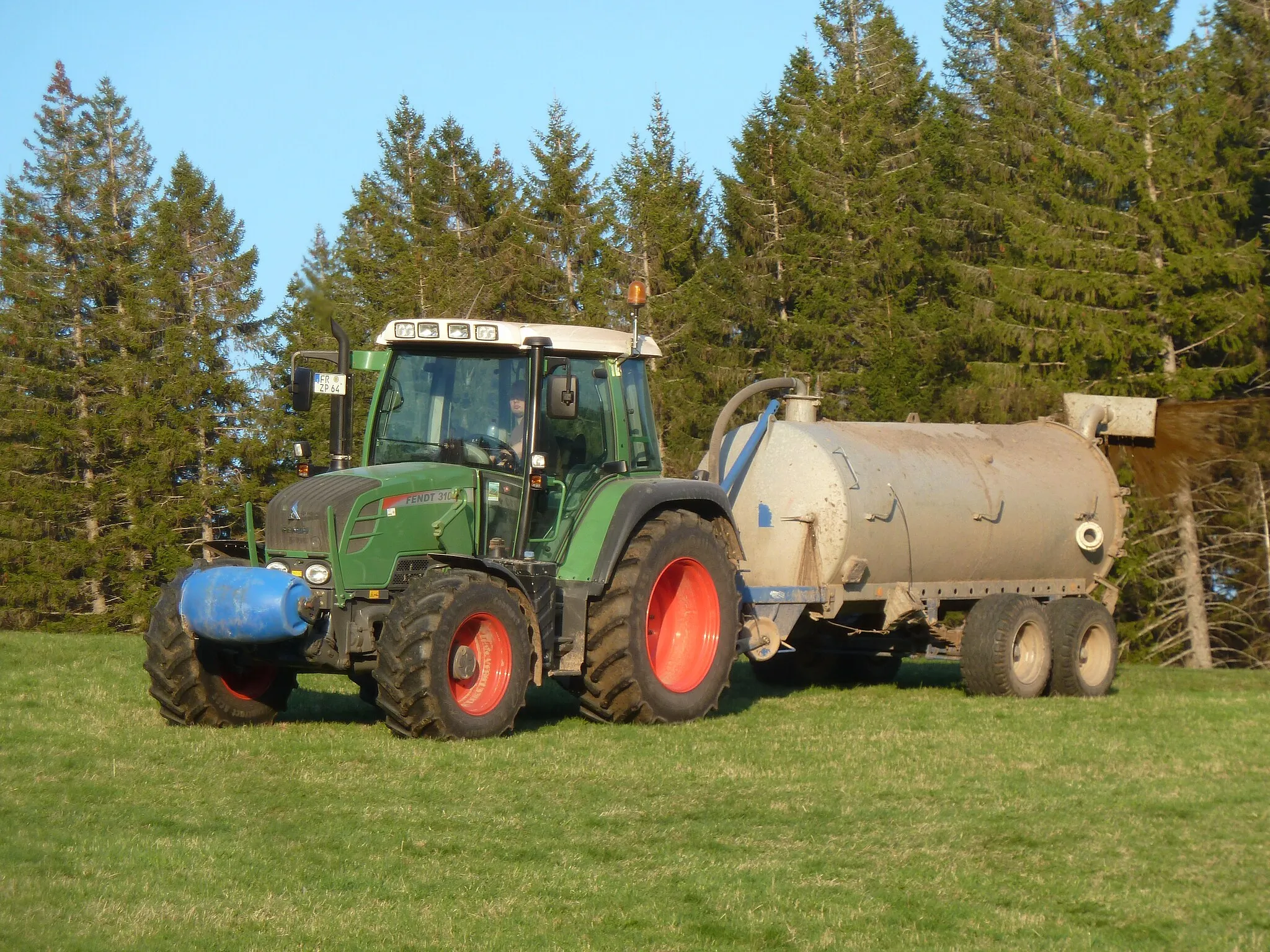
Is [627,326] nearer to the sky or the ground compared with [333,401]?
nearer to the sky

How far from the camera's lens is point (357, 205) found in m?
47.3

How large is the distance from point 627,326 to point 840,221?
20.6ft

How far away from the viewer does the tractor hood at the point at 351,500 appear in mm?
9883

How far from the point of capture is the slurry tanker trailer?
9.73 metres

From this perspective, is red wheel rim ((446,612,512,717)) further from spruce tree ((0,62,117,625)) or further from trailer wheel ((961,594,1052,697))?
spruce tree ((0,62,117,625))

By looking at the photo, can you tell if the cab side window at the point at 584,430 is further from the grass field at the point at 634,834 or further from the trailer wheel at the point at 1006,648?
the trailer wheel at the point at 1006,648

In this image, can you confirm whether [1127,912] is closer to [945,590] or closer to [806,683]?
[945,590]

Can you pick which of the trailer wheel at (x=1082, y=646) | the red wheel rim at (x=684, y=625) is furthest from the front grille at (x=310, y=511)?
the trailer wheel at (x=1082, y=646)

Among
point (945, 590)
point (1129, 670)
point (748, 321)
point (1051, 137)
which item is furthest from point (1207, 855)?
point (748, 321)

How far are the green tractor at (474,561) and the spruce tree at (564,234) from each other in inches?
1058

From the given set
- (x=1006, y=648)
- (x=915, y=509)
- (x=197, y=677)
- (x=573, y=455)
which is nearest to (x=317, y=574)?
(x=197, y=677)

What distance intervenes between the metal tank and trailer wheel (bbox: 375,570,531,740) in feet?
10.3

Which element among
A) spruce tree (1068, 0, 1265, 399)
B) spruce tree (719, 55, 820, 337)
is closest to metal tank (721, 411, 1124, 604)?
spruce tree (1068, 0, 1265, 399)

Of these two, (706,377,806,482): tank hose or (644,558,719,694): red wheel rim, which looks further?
(706,377,806,482): tank hose
